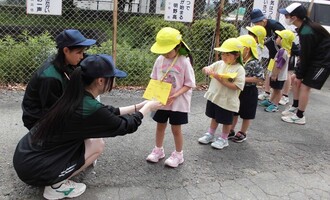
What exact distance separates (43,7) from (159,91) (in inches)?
98.5

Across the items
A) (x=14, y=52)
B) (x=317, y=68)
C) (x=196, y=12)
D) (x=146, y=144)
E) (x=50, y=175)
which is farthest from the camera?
(x=196, y=12)

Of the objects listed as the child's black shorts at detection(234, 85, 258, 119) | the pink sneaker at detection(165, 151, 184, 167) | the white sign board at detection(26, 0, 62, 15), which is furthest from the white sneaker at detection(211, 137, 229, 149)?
the white sign board at detection(26, 0, 62, 15)

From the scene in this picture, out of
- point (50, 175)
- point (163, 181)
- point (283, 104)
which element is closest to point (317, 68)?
point (283, 104)

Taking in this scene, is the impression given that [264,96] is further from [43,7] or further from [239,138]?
[43,7]

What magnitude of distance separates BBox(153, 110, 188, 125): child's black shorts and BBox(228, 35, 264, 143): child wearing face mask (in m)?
0.88

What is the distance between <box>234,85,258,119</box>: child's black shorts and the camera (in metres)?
3.79

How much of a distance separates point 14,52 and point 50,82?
332 cm

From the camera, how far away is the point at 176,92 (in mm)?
3053

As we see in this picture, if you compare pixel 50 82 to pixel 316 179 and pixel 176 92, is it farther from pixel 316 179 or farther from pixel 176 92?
pixel 316 179

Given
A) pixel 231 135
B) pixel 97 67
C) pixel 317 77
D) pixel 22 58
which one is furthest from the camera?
pixel 22 58

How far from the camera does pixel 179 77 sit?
3.07 metres

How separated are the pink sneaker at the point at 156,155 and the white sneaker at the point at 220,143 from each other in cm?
63

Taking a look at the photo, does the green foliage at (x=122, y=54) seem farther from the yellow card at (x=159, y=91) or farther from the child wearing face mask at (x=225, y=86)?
the yellow card at (x=159, y=91)

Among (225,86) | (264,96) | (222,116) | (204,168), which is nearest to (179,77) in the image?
(225,86)
